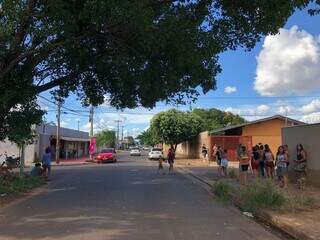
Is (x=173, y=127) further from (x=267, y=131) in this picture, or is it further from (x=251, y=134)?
(x=267, y=131)

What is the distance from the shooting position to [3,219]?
13.4 metres

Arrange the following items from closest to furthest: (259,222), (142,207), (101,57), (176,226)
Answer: (176,226) → (259,222) → (142,207) → (101,57)

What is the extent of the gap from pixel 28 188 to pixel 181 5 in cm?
970

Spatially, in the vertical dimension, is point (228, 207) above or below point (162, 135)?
below

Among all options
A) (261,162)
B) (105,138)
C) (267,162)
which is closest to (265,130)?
(261,162)

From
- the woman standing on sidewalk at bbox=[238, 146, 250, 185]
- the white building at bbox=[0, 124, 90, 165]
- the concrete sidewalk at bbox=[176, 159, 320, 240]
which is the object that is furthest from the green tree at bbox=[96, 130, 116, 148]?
the concrete sidewalk at bbox=[176, 159, 320, 240]

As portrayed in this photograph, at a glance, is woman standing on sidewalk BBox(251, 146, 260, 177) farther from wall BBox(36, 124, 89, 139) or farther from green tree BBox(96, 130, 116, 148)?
green tree BBox(96, 130, 116, 148)

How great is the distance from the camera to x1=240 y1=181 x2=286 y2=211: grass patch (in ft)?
48.2

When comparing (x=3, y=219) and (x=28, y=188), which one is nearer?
(x=3, y=219)

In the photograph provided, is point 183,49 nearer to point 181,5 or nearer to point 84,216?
point 181,5

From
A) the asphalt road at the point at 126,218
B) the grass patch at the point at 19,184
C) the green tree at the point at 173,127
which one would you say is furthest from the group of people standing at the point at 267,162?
the green tree at the point at 173,127

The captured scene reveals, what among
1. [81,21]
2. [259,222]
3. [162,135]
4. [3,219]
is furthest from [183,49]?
[162,135]

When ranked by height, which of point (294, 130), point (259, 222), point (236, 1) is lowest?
point (259, 222)

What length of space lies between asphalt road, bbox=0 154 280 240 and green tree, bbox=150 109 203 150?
4483 cm
